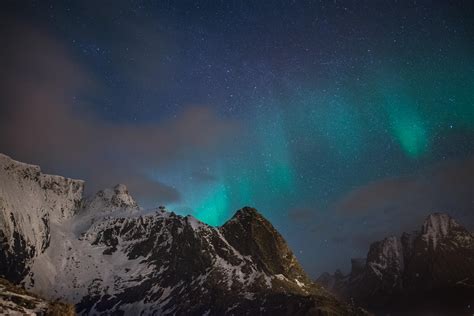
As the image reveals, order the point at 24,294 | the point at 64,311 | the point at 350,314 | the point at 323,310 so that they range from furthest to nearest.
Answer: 1. the point at 350,314
2. the point at 323,310
3. the point at 24,294
4. the point at 64,311

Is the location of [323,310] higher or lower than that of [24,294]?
higher

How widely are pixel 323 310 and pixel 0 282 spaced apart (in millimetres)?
145793

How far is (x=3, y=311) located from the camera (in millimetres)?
59531

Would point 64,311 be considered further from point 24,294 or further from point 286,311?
point 286,311

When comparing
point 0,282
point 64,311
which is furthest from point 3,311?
point 0,282

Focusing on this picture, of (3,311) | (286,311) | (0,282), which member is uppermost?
(286,311)

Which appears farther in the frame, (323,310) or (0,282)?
(323,310)

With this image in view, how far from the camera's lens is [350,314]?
200 meters

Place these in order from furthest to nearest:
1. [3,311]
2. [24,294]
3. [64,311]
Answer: [24,294] → [64,311] → [3,311]

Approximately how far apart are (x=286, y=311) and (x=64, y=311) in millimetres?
145015

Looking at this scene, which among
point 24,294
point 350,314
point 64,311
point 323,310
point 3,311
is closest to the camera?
point 3,311

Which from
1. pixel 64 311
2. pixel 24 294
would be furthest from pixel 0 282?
pixel 64 311

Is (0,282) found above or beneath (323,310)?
beneath

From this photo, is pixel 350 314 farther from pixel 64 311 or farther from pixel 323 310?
pixel 64 311
